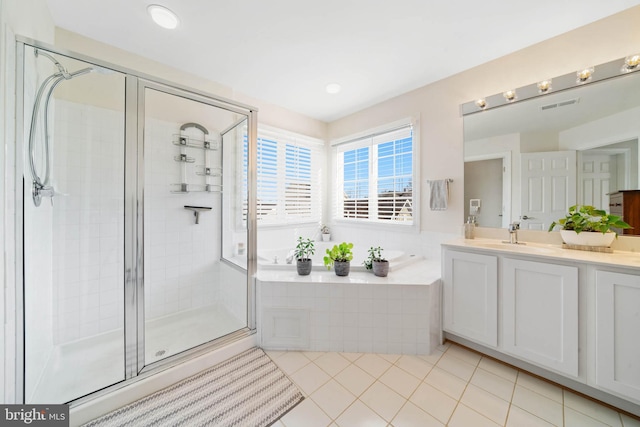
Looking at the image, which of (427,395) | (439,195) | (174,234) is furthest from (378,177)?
(174,234)

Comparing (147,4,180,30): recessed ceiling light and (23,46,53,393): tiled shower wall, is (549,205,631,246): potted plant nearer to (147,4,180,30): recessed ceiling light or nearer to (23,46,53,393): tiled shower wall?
(147,4,180,30): recessed ceiling light

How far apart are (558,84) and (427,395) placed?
2513 millimetres

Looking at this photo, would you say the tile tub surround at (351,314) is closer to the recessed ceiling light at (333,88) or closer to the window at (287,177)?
the window at (287,177)

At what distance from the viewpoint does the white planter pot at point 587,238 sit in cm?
156

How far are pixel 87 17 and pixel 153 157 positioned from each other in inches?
40.9

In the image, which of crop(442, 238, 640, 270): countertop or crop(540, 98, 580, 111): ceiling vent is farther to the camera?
crop(540, 98, 580, 111): ceiling vent

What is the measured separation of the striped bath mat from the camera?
1276 mm

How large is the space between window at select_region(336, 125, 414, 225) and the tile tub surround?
1177 millimetres

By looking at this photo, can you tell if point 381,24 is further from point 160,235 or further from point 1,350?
point 1,350

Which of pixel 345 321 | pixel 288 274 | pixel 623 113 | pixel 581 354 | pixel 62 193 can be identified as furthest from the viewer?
pixel 288 274

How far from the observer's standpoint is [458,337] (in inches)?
75.5

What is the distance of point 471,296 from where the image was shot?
5.88 feet

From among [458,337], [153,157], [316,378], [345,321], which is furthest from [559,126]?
[153,157]

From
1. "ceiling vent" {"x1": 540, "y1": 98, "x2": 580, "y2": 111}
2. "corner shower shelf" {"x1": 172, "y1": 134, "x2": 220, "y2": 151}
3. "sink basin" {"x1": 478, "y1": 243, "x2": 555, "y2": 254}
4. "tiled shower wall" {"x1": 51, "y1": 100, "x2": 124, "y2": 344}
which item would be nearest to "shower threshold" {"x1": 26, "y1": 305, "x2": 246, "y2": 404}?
"tiled shower wall" {"x1": 51, "y1": 100, "x2": 124, "y2": 344}
